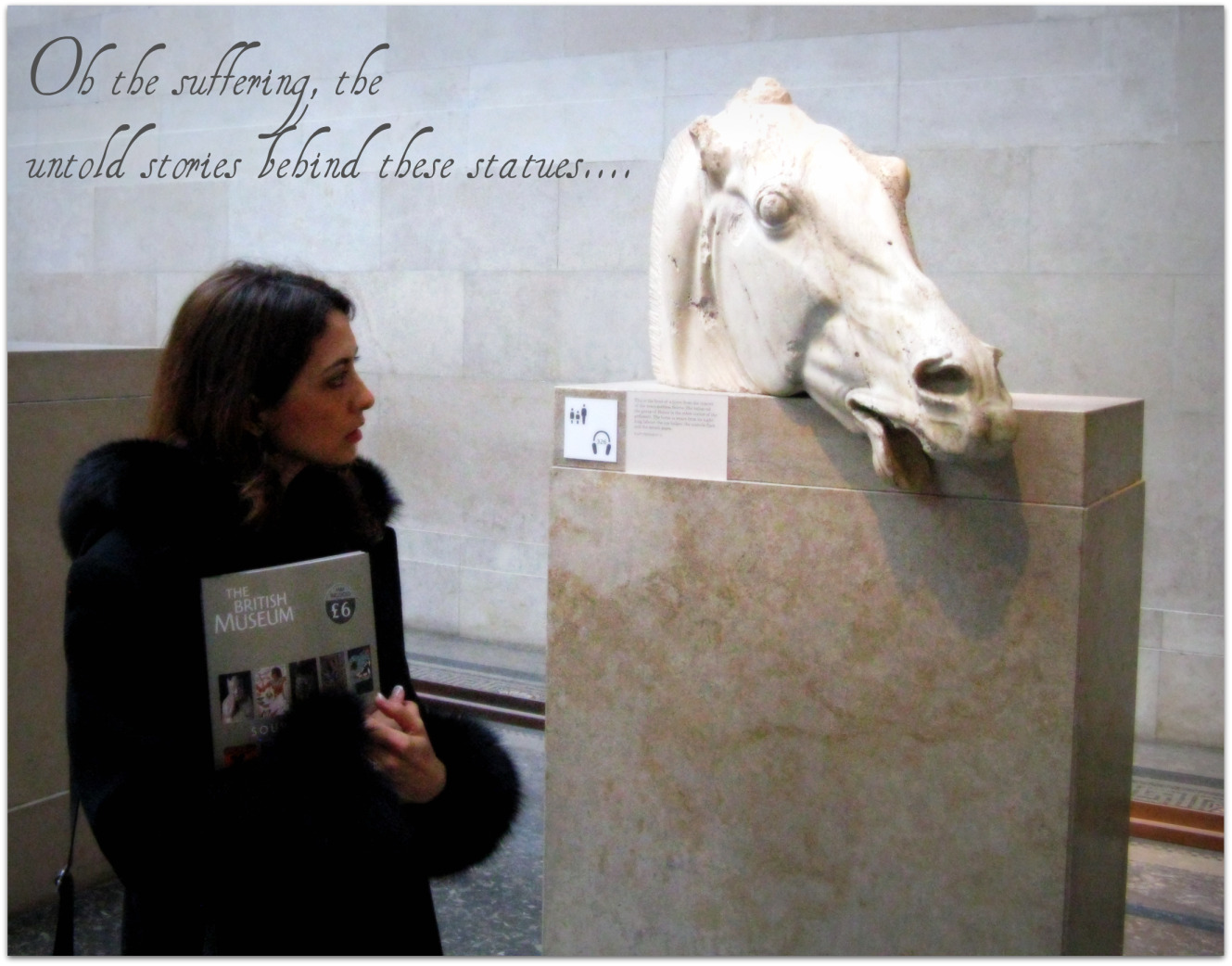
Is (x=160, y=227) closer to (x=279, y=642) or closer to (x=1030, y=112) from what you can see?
(x=1030, y=112)

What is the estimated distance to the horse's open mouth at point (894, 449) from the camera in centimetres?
227

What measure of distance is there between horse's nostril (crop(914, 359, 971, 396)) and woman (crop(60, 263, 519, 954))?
0.94m

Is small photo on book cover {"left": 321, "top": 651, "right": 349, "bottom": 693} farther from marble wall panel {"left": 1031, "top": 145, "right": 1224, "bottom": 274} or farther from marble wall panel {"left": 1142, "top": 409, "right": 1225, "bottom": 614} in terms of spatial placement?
marble wall panel {"left": 1031, "top": 145, "right": 1224, "bottom": 274}

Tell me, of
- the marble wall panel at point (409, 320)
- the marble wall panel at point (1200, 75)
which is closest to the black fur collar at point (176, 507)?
the marble wall panel at point (1200, 75)

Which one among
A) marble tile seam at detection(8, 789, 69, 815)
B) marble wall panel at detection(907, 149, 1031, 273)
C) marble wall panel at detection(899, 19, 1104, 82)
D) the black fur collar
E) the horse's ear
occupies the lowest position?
marble tile seam at detection(8, 789, 69, 815)

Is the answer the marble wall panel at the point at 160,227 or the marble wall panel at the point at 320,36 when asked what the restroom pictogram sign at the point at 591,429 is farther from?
the marble wall panel at the point at 160,227

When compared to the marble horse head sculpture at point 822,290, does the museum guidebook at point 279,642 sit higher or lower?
lower

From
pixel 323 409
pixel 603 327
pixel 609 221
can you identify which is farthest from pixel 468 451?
pixel 323 409

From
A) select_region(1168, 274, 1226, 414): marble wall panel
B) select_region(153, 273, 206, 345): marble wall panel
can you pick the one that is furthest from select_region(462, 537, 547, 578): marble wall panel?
select_region(1168, 274, 1226, 414): marble wall panel

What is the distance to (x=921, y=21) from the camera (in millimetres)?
4938

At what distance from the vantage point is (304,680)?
1.90 meters

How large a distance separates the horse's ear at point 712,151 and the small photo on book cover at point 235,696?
4.43 feet

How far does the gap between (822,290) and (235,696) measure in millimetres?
1259

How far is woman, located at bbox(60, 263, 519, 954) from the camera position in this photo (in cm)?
171
